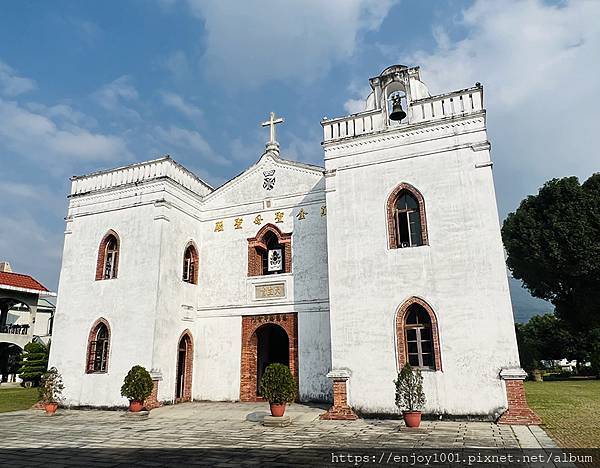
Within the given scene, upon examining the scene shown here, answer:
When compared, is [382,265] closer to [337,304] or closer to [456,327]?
[337,304]

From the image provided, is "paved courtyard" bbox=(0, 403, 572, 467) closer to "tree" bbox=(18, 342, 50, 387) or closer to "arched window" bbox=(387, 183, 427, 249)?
"arched window" bbox=(387, 183, 427, 249)

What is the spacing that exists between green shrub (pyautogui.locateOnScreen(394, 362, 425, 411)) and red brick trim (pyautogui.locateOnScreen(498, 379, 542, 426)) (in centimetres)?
190

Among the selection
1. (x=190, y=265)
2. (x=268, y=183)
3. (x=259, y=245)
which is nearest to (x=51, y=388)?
(x=190, y=265)

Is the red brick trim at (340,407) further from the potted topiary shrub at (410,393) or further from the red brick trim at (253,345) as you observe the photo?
the red brick trim at (253,345)

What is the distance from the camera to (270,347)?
16.5 metres

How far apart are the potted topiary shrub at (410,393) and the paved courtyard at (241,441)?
0.27 m

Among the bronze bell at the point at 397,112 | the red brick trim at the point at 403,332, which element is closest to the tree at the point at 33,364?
the red brick trim at the point at 403,332

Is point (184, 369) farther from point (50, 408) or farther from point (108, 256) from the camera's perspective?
point (108, 256)

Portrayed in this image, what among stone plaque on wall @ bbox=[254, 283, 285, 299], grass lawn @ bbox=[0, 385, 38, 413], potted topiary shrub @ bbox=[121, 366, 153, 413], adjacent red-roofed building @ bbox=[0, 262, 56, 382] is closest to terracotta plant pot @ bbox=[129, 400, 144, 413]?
potted topiary shrub @ bbox=[121, 366, 153, 413]

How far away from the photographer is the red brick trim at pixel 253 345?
1434 centimetres

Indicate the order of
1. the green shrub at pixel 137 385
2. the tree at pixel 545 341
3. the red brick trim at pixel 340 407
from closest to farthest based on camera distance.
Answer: the red brick trim at pixel 340 407, the green shrub at pixel 137 385, the tree at pixel 545 341

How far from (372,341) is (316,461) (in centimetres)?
514

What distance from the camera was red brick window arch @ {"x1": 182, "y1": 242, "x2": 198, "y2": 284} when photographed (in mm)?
15844

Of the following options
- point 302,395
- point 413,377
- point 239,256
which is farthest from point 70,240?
point 413,377
